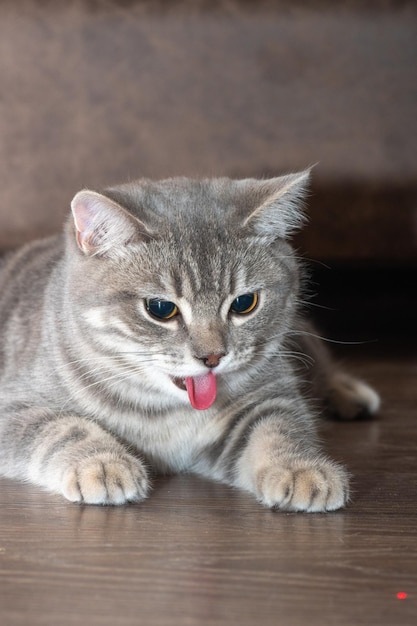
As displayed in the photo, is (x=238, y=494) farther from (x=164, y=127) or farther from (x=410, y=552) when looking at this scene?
(x=164, y=127)

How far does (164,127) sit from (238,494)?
164cm

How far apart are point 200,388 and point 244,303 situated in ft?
0.54

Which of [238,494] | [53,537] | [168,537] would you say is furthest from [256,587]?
[238,494]

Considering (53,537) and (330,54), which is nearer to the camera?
(53,537)

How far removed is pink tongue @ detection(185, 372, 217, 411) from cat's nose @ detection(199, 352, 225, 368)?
0.22ft

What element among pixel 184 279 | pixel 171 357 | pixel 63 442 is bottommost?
pixel 63 442

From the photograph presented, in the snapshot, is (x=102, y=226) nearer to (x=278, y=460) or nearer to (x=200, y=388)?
(x=200, y=388)

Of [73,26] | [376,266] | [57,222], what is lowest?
[376,266]

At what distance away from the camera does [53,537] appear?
1315 mm

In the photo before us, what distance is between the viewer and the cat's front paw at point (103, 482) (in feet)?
4.77

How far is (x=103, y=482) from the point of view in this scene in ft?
4.77

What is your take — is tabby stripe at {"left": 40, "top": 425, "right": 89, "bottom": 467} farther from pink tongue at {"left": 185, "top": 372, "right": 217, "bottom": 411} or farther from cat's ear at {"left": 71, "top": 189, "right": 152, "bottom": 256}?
cat's ear at {"left": 71, "top": 189, "right": 152, "bottom": 256}

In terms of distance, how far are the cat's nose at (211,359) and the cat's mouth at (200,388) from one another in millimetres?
56

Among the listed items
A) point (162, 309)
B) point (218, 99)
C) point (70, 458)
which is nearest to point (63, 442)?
point (70, 458)
